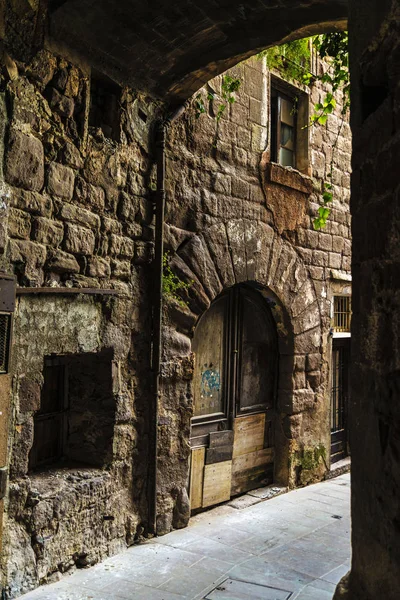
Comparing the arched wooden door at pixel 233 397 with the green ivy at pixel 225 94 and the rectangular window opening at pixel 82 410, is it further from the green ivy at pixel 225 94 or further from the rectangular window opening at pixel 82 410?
the green ivy at pixel 225 94

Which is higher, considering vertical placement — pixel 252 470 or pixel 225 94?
pixel 225 94

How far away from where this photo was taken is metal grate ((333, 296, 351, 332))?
290 inches

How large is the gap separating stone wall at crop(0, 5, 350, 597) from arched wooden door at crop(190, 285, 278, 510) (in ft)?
0.71

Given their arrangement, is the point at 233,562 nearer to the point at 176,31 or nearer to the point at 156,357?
the point at 156,357

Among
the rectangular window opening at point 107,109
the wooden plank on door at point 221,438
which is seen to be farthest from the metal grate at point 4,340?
the wooden plank on door at point 221,438

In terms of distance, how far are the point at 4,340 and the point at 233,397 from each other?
2.98 metres

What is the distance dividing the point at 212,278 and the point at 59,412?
1833 millimetres

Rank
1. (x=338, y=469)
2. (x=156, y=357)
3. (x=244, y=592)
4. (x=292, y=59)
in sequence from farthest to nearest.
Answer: (x=338, y=469)
(x=292, y=59)
(x=156, y=357)
(x=244, y=592)

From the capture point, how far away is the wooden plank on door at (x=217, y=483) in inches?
219

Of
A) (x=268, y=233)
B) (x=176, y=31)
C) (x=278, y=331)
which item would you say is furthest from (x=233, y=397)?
(x=176, y=31)

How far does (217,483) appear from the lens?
5672 mm

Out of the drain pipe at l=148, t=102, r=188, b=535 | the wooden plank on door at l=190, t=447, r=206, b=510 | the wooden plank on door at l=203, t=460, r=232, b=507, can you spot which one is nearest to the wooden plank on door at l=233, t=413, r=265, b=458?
the wooden plank on door at l=203, t=460, r=232, b=507

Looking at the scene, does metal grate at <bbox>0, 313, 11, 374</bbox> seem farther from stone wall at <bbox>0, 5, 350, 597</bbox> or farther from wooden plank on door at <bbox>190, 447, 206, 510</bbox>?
wooden plank on door at <bbox>190, 447, 206, 510</bbox>

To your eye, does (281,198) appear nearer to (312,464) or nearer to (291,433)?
(291,433)
